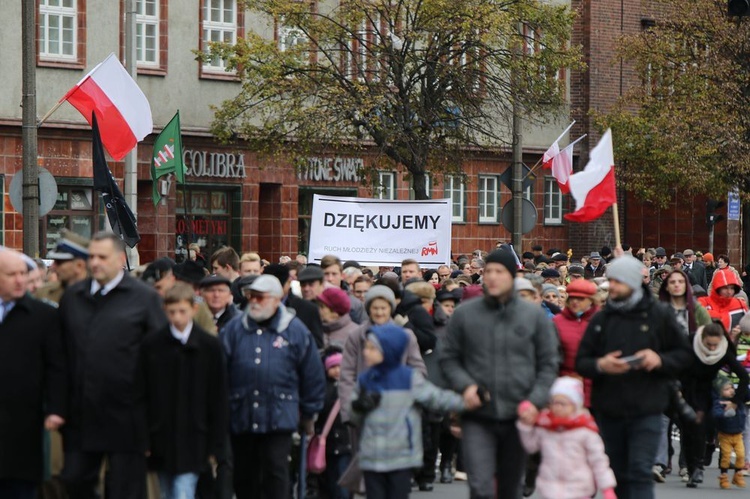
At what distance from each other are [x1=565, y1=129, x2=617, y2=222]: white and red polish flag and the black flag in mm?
6943

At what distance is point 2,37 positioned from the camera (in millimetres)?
33375

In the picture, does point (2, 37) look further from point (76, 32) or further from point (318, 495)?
point (318, 495)

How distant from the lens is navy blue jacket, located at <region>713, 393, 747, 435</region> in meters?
15.2

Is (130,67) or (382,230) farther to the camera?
(130,67)

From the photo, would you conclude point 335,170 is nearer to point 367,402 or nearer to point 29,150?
point 29,150

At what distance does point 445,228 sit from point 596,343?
485 inches

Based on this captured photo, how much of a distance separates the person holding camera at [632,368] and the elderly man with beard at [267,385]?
178 cm

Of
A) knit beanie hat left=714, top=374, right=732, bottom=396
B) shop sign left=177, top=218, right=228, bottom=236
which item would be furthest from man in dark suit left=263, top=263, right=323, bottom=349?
shop sign left=177, top=218, right=228, bottom=236

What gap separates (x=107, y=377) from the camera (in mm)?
10047

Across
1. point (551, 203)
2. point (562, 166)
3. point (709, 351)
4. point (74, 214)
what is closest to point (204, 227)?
point (74, 214)

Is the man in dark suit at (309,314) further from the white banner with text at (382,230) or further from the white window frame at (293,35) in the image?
the white window frame at (293,35)

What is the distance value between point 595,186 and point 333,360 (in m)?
2.96

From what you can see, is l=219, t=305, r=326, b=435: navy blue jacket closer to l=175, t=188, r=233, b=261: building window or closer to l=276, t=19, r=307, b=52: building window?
l=276, t=19, r=307, b=52: building window

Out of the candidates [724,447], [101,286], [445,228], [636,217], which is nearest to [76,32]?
[445,228]
